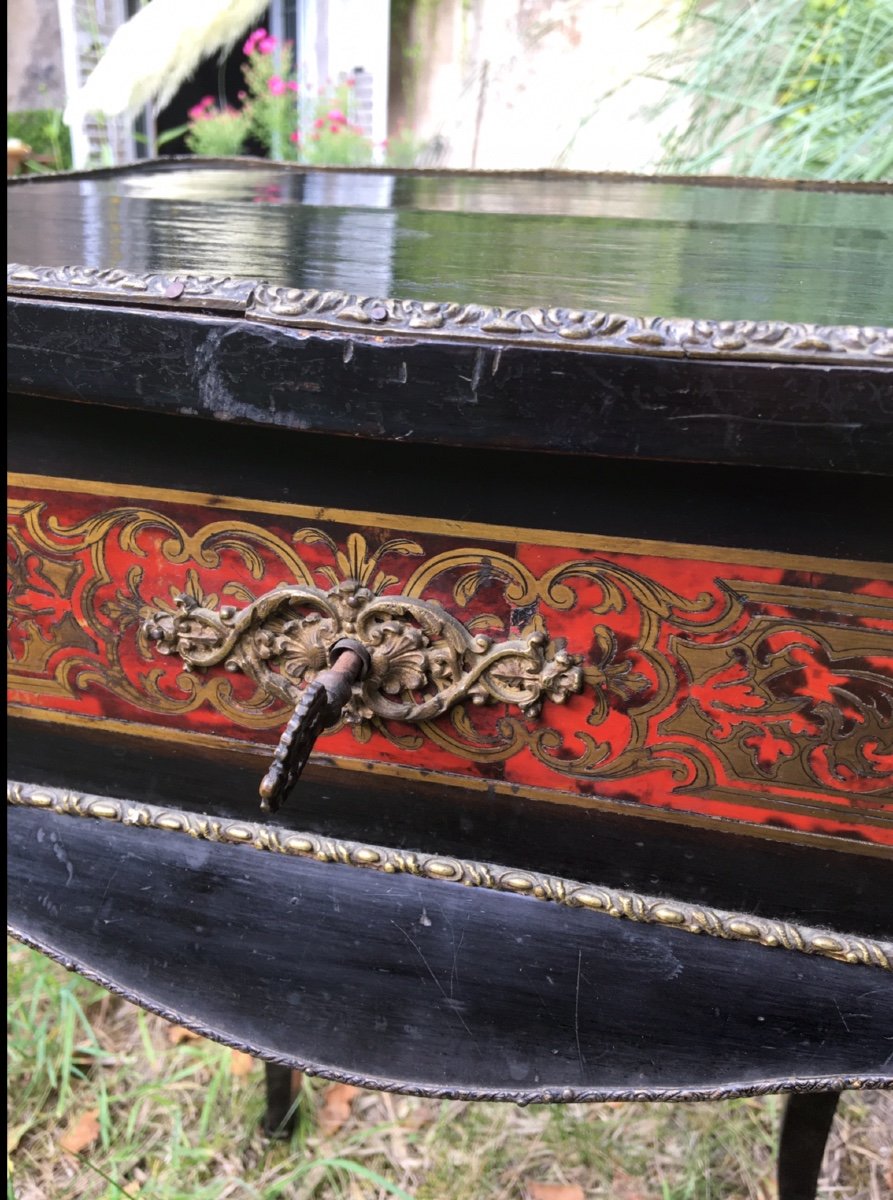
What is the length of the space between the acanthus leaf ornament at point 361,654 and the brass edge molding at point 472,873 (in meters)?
0.08

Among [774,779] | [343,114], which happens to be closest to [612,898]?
[774,779]

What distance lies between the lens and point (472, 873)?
20.5 inches

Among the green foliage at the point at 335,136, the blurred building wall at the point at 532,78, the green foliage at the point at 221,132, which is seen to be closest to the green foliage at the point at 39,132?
the green foliage at the point at 221,132

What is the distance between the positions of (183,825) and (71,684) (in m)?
0.10

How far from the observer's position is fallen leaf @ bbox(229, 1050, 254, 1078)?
108 cm

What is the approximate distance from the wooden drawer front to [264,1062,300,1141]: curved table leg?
552 millimetres

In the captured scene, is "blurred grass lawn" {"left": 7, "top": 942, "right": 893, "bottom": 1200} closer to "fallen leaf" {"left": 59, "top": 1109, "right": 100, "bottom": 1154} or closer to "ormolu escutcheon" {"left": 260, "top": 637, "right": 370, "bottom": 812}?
"fallen leaf" {"left": 59, "top": 1109, "right": 100, "bottom": 1154}

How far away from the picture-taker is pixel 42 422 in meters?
0.50

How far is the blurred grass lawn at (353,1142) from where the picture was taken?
925mm

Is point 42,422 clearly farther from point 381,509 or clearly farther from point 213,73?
point 213,73

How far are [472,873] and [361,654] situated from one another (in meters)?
0.14

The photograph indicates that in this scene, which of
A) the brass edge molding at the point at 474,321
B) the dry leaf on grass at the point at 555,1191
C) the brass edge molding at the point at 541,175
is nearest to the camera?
the brass edge molding at the point at 474,321

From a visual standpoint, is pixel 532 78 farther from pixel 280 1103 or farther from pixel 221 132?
pixel 280 1103

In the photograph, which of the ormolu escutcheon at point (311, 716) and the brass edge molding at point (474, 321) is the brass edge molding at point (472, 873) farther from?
the brass edge molding at point (474, 321)
